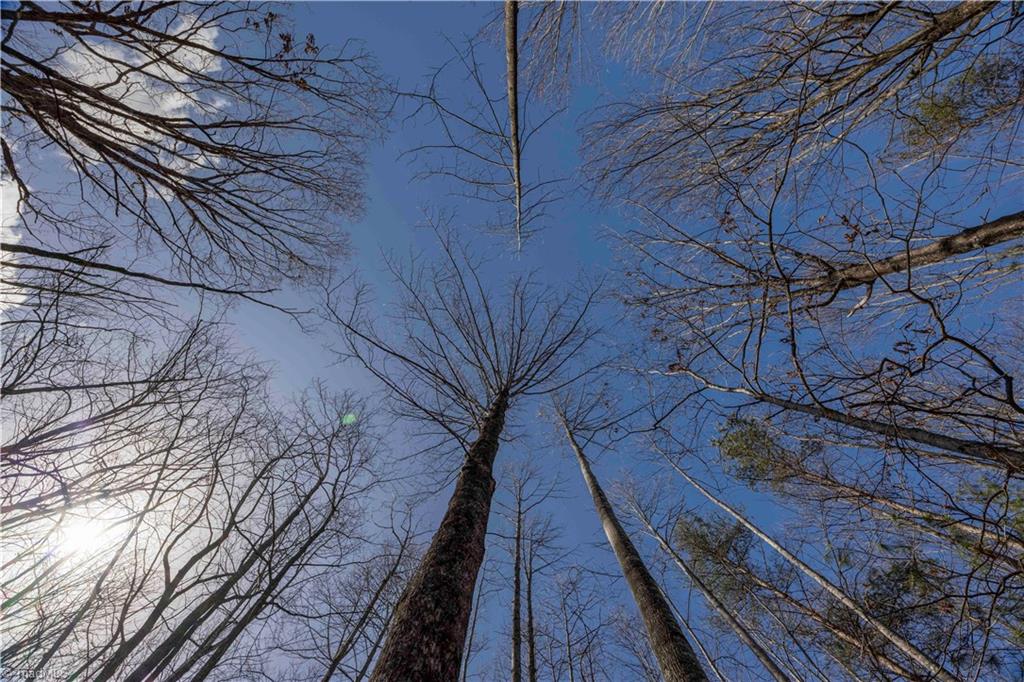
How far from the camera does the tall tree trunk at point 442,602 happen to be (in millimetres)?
1639

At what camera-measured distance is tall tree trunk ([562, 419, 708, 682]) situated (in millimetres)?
2445

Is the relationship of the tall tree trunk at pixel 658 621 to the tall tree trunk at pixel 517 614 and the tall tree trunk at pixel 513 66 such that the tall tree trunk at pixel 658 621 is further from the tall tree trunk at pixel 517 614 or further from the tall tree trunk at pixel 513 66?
the tall tree trunk at pixel 513 66

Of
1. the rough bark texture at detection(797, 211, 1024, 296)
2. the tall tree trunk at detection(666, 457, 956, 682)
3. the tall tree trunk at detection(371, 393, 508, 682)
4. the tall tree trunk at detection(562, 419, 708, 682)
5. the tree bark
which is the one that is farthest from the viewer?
the tall tree trunk at detection(666, 457, 956, 682)

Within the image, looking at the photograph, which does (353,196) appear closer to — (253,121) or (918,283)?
(253,121)

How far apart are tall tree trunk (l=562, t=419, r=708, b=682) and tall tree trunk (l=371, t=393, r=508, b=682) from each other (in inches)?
55.8

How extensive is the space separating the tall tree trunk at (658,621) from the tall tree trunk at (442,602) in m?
1.42

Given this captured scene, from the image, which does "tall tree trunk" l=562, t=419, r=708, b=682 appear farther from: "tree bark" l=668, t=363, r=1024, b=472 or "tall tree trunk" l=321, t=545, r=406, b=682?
"tall tree trunk" l=321, t=545, r=406, b=682

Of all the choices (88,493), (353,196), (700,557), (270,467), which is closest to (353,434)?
(270,467)

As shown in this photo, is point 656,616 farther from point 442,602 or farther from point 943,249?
point 943,249

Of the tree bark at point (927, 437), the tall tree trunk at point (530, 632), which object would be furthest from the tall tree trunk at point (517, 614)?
the tree bark at point (927, 437)

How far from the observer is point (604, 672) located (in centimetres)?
818

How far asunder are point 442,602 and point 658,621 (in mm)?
1783

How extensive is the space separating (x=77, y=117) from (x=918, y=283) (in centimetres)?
791

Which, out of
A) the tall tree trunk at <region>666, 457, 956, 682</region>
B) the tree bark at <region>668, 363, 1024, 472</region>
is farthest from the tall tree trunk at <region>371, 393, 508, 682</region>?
the tall tree trunk at <region>666, 457, 956, 682</region>
